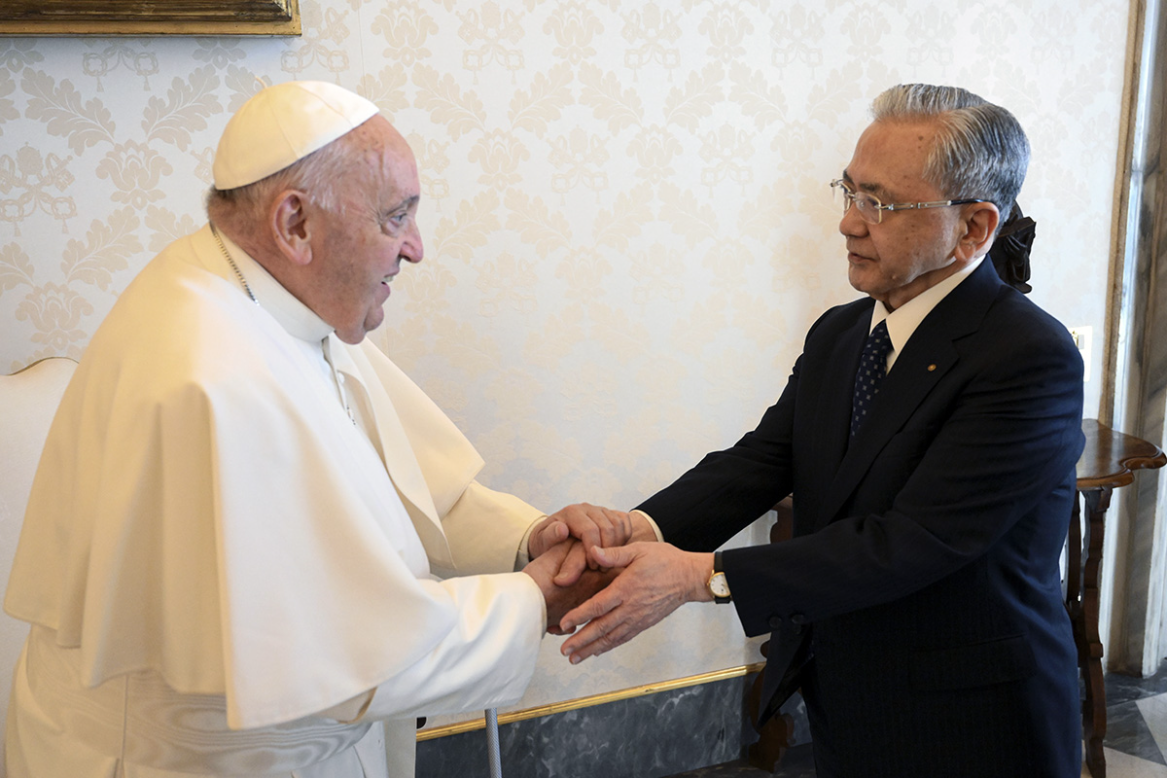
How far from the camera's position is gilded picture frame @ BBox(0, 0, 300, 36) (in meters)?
2.20

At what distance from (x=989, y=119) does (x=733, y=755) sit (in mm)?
2300

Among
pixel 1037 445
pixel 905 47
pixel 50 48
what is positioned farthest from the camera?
pixel 905 47

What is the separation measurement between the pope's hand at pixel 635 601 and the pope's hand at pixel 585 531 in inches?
4.3

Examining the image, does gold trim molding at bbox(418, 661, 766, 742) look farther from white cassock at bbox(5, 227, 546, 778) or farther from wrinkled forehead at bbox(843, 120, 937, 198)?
wrinkled forehead at bbox(843, 120, 937, 198)

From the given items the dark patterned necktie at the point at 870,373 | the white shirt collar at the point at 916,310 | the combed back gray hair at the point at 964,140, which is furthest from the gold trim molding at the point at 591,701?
the combed back gray hair at the point at 964,140

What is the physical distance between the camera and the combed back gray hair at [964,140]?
5.71ft

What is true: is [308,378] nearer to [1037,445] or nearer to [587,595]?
[587,595]

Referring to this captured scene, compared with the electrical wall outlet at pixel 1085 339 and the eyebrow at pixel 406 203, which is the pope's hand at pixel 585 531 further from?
the electrical wall outlet at pixel 1085 339

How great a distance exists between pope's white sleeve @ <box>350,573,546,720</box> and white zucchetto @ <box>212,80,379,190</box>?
2.33ft

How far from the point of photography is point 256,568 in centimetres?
130

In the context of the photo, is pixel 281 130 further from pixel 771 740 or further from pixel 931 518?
pixel 771 740

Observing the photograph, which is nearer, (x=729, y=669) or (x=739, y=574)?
(x=739, y=574)

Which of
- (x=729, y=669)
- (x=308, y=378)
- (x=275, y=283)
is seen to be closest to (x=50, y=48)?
(x=275, y=283)

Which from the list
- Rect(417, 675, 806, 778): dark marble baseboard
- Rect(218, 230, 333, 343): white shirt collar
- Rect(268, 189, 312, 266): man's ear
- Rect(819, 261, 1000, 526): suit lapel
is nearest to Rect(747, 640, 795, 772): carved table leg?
Rect(417, 675, 806, 778): dark marble baseboard
